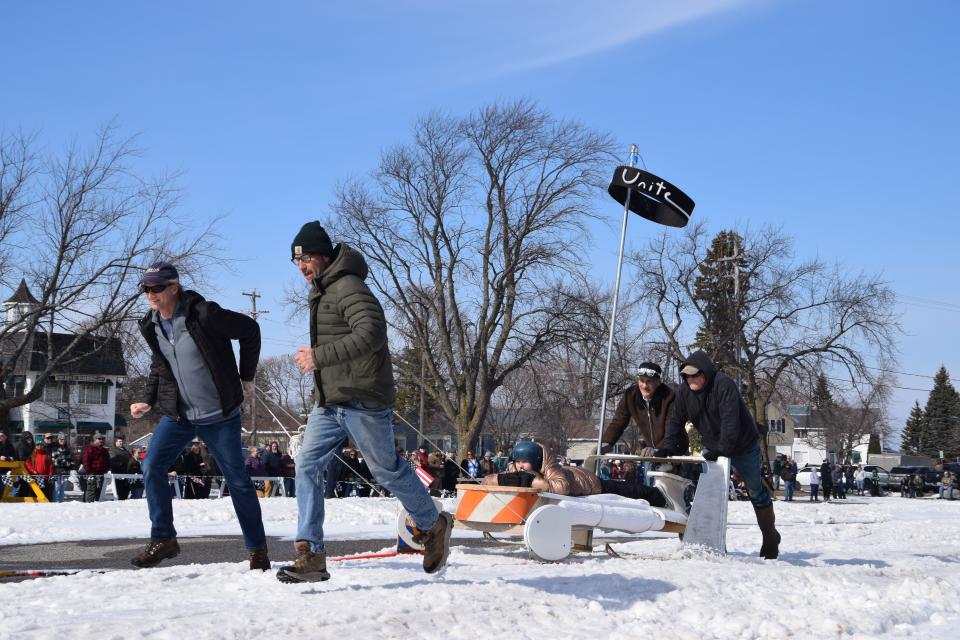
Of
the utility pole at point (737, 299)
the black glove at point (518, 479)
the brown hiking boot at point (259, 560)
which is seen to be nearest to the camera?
the brown hiking boot at point (259, 560)

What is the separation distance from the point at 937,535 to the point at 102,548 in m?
10.3

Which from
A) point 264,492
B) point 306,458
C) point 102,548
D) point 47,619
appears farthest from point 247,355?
point 264,492

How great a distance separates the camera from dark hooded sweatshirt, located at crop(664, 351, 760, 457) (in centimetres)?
889

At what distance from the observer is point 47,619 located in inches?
185

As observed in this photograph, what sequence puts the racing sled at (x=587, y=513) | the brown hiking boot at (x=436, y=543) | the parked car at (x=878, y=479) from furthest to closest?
1. the parked car at (x=878, y=479)
2. the racing sled at (x=587, y=513)
3. the brown hiking boot at (x=436, y=543)

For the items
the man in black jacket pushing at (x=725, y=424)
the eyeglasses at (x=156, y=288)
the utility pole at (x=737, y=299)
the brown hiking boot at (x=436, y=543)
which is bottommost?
the brown hiking boot at (x=436, y=543)

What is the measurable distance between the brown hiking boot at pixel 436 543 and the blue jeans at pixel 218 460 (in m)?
0.97

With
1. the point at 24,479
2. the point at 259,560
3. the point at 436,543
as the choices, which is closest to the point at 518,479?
the point at 436,543

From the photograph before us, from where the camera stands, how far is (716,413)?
9.11 meters

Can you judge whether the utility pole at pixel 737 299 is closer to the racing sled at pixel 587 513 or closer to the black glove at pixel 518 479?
the racing sled at pixel 587 513

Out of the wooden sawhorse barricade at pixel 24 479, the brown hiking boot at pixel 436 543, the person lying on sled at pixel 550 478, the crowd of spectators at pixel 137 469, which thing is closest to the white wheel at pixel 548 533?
the person lying on sled at pixel 550 478

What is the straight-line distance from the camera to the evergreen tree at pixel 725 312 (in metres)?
43.4

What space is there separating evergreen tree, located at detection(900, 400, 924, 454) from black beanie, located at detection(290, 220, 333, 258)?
116073 mm

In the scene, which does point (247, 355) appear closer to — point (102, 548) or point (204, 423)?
point (204, 423)
